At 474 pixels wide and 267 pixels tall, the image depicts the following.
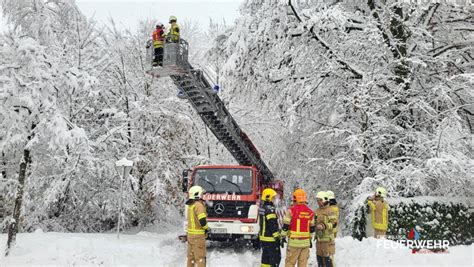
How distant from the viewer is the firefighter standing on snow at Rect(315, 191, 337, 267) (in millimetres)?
8266

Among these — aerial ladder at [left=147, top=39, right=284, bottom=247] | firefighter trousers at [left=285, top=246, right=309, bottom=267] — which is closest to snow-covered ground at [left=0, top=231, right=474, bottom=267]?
aerial ladder at [left=147, top=39, right=284, bottom=247]

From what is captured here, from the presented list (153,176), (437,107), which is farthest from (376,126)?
(153,176)

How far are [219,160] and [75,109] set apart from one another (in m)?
8.26

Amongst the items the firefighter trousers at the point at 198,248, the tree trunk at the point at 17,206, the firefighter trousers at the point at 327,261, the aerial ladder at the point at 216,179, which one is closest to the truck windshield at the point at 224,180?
the aerial ladder at the point at 216,179

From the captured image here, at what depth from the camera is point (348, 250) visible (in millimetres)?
9453

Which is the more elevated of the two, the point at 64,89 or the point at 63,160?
the point at 64,89

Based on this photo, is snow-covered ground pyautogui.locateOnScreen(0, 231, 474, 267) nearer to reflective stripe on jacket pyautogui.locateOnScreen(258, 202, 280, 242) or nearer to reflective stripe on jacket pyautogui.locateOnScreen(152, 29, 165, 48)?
reflective stripe on jacket pyautogui.locateOnScreen(258, 202, 280, 242)

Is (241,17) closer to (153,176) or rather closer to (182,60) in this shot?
(182,60)

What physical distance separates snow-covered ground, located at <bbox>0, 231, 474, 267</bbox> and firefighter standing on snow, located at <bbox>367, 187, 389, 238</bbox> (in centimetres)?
70

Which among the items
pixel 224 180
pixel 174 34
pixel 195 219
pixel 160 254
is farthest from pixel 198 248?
pixel 174 34

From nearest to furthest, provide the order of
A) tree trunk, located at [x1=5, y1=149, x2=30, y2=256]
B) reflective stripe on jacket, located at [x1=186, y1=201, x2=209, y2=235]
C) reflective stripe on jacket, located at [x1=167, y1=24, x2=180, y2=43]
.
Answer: reflective stripe on jacket, located at [x1=186, y1=201, x2=209, y2=235] → tree trunk, located at [x1=5, y1=149, x2=30, y2=256] → reflective stripe on jacket, located at [x1=167, y1=24, x2=180, y2=43]

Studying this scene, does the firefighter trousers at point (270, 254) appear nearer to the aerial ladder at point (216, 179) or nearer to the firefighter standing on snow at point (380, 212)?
the aerial ladder at point (216, 179)

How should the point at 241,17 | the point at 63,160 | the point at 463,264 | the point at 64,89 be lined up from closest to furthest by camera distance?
the point at 463,264 < the point at 64,89 < the point at 241,17 < the point at 63,160

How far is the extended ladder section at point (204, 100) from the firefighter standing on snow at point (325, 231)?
539 centimetres
